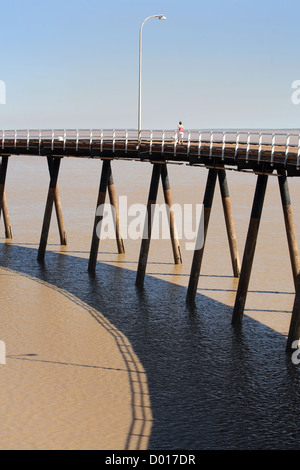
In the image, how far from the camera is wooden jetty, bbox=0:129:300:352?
21.4 meters

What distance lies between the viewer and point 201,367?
60.1 feet

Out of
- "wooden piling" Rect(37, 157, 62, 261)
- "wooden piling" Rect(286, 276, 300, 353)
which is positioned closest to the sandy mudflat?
"wooden piling" Rect(286, 276, 300, 353)

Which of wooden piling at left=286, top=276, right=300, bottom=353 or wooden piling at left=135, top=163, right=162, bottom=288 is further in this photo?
wooden piling at left=135, top=163, right=162, bottom=288

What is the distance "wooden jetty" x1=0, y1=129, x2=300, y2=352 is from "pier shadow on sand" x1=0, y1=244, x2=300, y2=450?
0.99m

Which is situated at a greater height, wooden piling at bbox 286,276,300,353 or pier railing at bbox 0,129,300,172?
pier railing at bbox 0,129,300,172

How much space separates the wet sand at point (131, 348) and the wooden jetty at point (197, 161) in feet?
3.70

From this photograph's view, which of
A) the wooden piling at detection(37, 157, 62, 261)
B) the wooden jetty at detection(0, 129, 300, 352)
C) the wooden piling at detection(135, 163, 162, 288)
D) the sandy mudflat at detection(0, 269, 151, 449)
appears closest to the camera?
the sandy mudflat at detection(0, 269, 151, 449)

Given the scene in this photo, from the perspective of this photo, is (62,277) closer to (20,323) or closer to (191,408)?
(20,323)

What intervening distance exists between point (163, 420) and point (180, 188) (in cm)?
5558

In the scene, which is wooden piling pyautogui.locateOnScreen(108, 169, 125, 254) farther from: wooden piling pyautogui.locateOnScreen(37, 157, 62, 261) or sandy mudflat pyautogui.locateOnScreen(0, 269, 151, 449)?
sandy mudflat pyautogui.locateOnScreen(0, 269, 151, 449)

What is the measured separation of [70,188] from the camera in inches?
2773

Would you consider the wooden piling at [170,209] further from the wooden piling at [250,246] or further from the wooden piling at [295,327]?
the wooden piling at [295,327]

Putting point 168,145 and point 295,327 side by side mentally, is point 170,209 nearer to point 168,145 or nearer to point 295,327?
point 168,145
